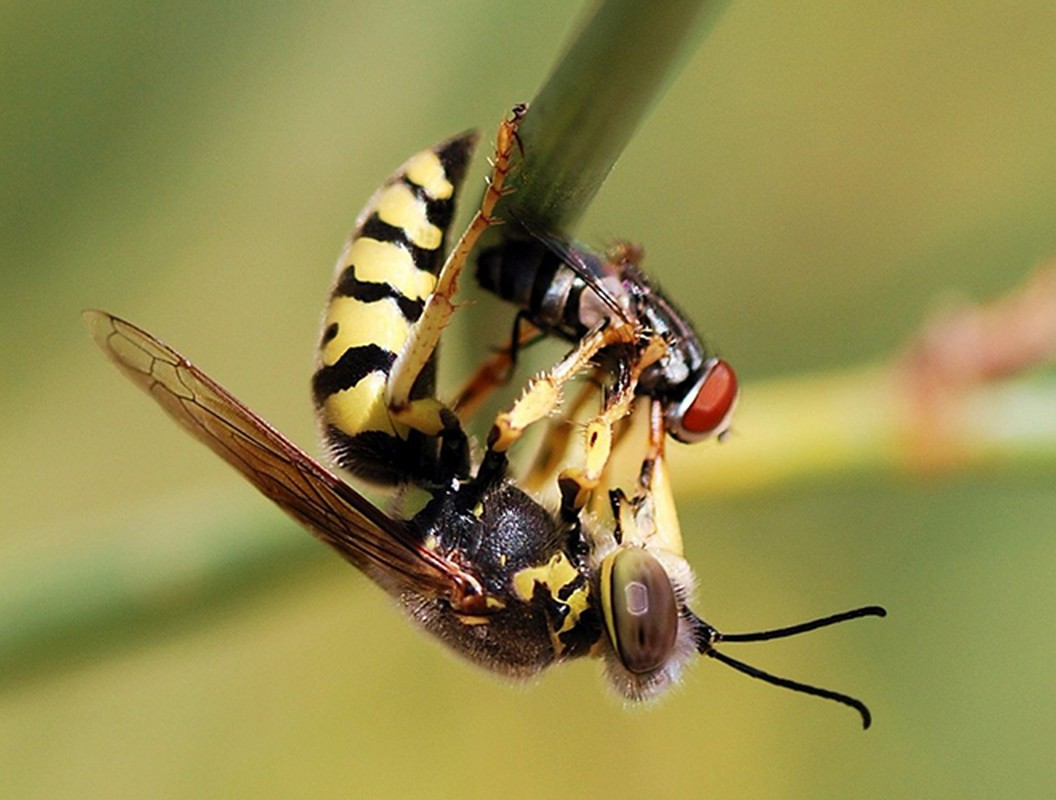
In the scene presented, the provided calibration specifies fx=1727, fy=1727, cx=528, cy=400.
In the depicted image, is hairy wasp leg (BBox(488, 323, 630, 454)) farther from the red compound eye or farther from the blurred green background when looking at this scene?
the blurred green background

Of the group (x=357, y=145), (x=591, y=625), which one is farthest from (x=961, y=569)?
(x=591, y=625)

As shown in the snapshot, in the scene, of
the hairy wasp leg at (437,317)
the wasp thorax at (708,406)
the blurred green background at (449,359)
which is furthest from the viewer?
the blurred green background at (449,359)

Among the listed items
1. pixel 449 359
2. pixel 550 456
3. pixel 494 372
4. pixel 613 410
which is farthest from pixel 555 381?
pixel 449 359

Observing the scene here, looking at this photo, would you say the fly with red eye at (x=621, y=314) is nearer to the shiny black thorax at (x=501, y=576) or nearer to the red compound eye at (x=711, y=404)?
the red compound eye at (x=711, y=404)

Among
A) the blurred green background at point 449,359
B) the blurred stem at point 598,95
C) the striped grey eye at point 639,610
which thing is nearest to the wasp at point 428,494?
the striped grey eye at point 639,610

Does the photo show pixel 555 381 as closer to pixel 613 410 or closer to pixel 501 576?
pixel 613 410

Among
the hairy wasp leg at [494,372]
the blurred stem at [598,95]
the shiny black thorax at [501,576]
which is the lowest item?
the shiny black thorax at [501,576]

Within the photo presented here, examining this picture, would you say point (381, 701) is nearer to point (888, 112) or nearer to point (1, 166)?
point (1, 166)

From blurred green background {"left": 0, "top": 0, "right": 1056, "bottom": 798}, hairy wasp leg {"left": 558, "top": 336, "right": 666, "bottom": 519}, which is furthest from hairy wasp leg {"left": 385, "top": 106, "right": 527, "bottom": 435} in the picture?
blurred green background {"left": 0, "top": 0, "right": 1056, "bottom": 798}

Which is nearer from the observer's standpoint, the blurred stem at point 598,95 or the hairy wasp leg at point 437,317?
the blurred stem at point 598,95

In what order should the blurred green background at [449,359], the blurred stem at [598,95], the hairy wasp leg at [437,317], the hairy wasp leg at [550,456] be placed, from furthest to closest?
the blurred green background at [449,359] → the hairy wasp leg at [550,456] → the hairy wasp leg at [437,317] → the blurred stem at [598,95]
